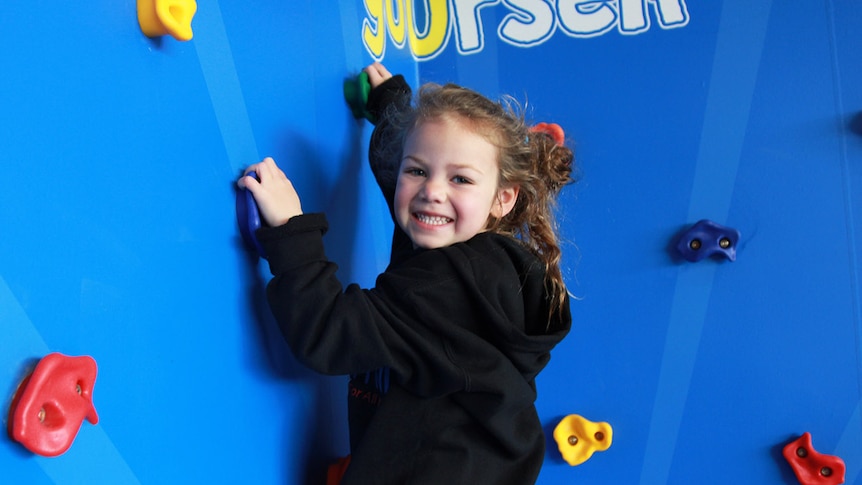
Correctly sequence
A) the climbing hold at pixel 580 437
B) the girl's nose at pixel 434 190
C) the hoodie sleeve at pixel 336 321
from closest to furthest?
the hoodie sleeve at pixel 336 321, the girl's nose at pixel 434 190, the climbing hold at pixel 580 437

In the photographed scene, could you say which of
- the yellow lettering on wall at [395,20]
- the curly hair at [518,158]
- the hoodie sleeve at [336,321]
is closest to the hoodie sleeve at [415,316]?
the hoodie sleeve at [336,321]

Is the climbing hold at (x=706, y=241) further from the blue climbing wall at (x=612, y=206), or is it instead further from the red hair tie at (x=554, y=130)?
the red hair tie at (x=554, y=130)

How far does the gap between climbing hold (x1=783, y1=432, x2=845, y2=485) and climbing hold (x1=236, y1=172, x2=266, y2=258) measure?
90 centimetres

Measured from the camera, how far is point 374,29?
3.51 feet

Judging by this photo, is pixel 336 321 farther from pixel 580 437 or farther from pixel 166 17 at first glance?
pixel 580 437

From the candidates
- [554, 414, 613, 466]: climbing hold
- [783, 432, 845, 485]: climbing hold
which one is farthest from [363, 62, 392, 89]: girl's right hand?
[783, 432, 845, 485]: climbing hold

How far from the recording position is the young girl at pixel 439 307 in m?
0.67

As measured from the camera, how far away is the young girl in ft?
2.20

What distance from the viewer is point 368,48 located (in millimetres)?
1044

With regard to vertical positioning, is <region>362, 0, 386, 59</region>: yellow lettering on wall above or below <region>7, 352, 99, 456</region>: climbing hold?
above

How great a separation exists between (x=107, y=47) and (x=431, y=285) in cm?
38

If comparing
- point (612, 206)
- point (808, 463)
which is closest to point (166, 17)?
point (612, 206)

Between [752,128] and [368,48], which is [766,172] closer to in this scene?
[752,128]

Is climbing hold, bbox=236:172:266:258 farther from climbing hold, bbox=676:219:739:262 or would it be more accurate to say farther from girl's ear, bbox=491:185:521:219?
climbing hold, bbox=676:219:739:262
